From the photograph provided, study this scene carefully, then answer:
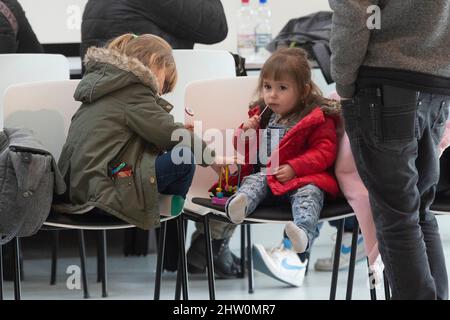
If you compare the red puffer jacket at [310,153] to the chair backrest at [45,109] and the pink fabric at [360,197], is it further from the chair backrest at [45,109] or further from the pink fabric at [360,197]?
the chair backrest at [45,109]

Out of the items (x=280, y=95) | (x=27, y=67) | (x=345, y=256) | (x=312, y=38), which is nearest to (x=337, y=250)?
(x=280, y=95)

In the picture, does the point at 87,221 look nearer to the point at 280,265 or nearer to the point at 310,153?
the point at 310,153

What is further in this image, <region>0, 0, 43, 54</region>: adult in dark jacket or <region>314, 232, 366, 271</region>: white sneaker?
<region>314, 232, 366, 271</region>: white sneaker

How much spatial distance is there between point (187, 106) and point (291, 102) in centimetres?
36

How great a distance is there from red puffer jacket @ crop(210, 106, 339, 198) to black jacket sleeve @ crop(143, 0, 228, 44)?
0.97 meters

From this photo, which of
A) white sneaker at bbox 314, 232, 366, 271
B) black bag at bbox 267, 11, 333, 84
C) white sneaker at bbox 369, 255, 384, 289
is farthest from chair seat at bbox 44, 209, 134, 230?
black bag at bbox 267, 11, 333, 84

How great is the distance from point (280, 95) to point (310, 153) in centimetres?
22

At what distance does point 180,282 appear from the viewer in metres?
3.12

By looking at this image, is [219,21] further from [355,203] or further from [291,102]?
[355,203]

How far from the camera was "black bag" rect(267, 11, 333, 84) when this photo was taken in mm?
4133

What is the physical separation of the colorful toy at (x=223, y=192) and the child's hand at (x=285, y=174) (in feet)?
0.55

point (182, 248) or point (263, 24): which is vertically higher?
point (263, 24)

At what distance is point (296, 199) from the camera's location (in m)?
2.75

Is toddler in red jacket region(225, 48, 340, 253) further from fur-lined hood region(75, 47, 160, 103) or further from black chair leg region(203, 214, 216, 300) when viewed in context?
fur-lined hood region(75, 47, 160, 103)
